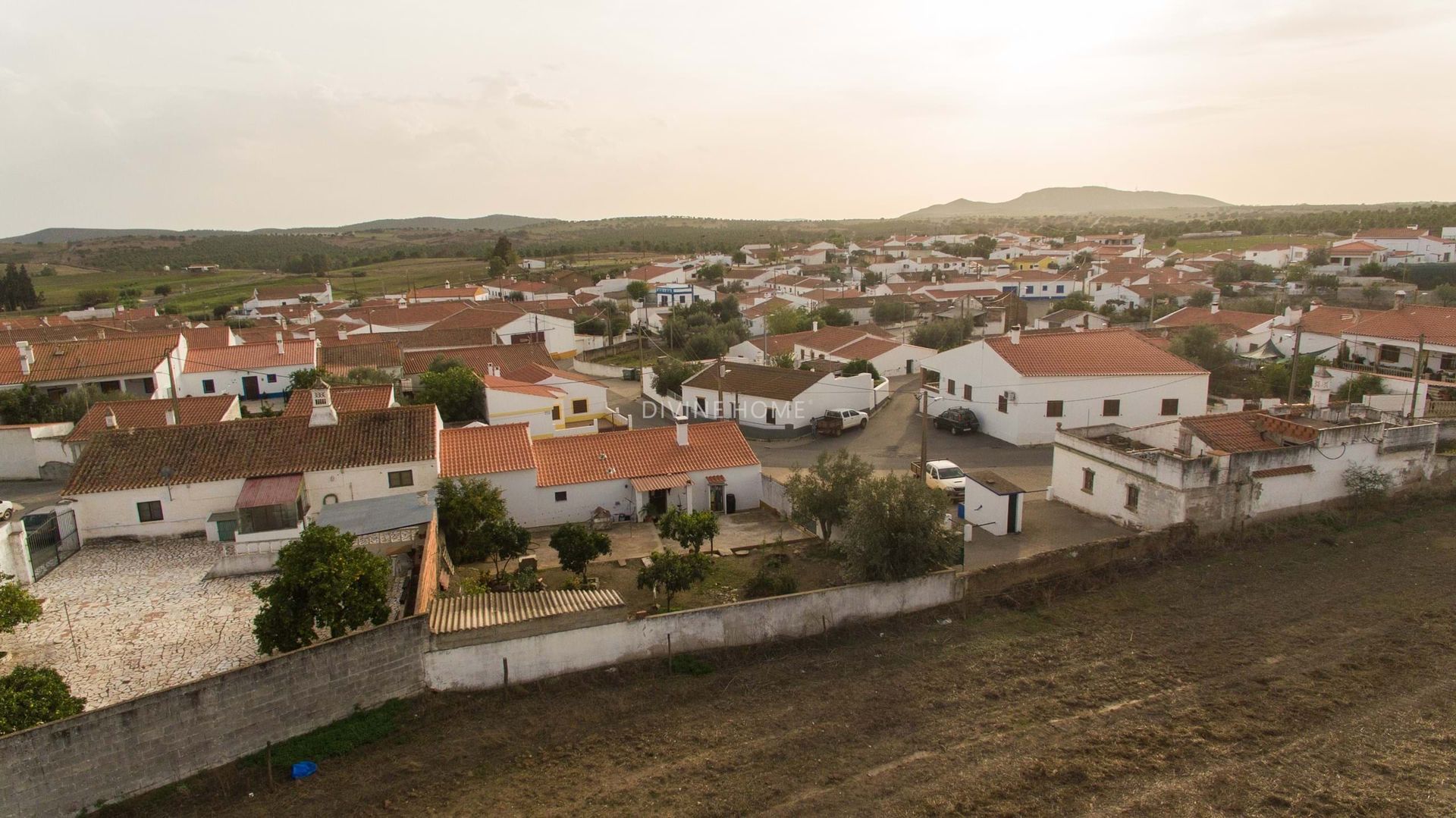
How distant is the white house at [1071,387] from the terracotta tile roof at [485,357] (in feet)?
68.1

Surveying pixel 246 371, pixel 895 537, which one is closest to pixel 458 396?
pixel 246 371

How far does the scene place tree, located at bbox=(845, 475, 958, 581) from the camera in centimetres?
1692

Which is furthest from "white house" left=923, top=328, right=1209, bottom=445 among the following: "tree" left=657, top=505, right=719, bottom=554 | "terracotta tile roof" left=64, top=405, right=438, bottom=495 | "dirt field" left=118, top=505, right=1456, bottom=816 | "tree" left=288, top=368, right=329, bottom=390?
"tree" left=288, top=368, right=329, bottom=390

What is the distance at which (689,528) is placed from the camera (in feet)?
61.3

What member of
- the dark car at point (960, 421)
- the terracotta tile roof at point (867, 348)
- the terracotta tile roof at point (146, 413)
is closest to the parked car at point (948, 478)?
the dark car at point (960, 421)

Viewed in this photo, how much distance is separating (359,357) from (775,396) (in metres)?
20.7

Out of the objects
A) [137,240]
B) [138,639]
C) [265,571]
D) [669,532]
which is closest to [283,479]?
[265,571]

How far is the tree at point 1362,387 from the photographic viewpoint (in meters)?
32.1

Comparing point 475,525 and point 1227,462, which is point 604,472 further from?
point 1227,462

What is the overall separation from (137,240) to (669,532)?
184 metres

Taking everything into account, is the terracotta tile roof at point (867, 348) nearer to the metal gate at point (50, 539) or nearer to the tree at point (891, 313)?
the tree at point (891, 313)

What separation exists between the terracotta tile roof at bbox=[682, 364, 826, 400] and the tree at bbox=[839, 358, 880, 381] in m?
3.69

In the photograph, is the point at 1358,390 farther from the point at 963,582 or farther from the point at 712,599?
the point at 712,599

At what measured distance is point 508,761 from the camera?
12.5 metres
